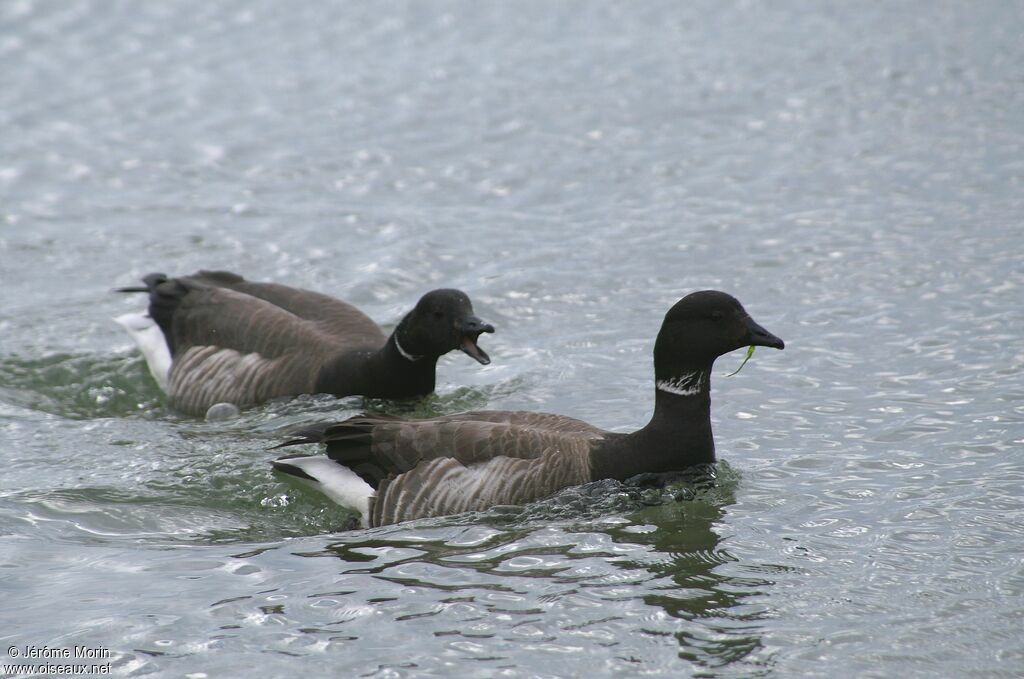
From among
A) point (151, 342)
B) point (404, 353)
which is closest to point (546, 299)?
point (404, 353)

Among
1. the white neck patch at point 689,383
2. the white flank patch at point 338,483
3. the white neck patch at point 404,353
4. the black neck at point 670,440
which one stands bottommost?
the white flank patch at point 338,483

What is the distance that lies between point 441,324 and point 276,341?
5.28 ft

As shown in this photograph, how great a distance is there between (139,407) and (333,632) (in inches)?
206

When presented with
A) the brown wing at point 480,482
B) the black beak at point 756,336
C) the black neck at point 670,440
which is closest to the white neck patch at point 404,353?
the brown wing at point 480,482

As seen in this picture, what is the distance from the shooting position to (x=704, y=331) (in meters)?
8.41

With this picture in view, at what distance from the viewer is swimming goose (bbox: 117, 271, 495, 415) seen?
10.4m

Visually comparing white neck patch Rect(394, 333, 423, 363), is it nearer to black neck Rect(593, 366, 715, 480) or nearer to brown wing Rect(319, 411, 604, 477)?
brown wing Rect(319, 411, 604, 477)

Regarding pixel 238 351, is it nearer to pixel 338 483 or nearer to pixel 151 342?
pixel 151 342

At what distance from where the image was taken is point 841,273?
12.8 m

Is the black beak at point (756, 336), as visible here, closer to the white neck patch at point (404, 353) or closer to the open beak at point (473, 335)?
the open beak at point (473, 335)

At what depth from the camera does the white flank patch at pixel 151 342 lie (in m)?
11.8

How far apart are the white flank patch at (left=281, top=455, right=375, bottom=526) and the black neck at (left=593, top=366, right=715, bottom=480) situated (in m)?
1.47

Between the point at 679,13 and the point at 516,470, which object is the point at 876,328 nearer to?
the point at 516,470

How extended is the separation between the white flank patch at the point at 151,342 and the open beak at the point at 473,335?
2.92 meters
